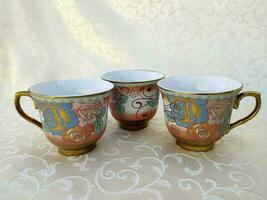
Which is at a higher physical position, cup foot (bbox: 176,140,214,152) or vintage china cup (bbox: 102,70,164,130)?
vintage china cup (bbox: 102,70,164,130)

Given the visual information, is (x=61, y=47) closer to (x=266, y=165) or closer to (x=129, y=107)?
(x=129, y=107)

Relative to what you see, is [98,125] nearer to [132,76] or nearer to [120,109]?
[120,109]

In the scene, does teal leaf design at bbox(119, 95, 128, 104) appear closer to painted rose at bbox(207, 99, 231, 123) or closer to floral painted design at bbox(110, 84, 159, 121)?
floral painted design at bbox(110, 84, 159, 121)

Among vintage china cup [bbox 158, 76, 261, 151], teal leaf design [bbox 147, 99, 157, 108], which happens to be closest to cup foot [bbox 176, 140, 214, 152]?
vintage china cup [bbox 158, 76, 261, 151]

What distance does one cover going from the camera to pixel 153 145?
0.51m

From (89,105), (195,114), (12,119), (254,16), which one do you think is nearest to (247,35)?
(254,16)

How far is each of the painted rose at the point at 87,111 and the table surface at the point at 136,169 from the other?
0.07 m

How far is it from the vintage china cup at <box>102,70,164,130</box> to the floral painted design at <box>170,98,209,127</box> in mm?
91

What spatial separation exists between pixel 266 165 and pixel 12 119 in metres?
0.58

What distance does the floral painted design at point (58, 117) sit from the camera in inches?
16.6

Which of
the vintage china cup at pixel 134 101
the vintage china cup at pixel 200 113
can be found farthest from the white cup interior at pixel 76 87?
the vintage china cup at pixel 200 113

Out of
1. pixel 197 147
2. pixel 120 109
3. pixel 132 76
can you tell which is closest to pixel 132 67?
pixel 132 76

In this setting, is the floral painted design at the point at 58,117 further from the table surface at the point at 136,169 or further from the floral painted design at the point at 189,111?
the floral painted design at the point at 189,111

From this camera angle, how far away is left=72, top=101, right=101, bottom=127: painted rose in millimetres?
425
